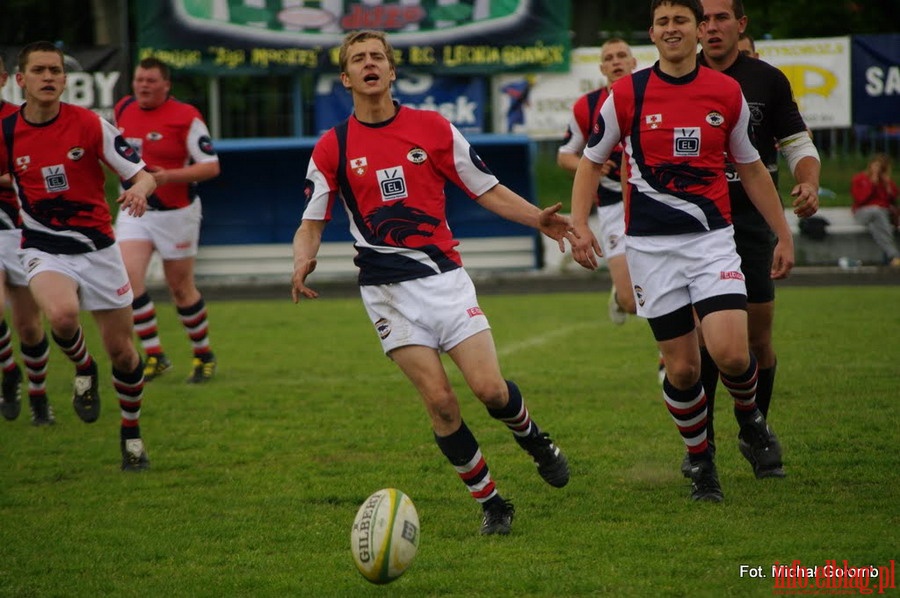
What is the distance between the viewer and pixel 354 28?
832 inches

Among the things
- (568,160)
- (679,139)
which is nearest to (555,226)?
(679,139)

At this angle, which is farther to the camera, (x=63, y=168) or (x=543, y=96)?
(x=543, y=96)

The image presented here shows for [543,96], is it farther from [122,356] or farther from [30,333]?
[122,356]

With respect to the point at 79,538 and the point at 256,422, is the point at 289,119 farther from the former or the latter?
the point at 79,538

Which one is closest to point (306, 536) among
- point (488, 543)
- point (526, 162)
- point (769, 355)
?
point (488, 543)

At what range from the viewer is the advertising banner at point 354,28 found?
68.8ft

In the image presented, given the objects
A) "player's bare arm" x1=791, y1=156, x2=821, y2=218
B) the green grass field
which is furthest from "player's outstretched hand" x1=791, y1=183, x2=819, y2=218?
the green grass field

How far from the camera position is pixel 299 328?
1517 centimetres

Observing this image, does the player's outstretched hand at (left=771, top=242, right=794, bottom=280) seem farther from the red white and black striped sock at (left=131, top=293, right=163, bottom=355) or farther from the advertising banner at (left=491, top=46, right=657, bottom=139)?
the advertising banner at (left=491, top=46, right=657, bottom=139)

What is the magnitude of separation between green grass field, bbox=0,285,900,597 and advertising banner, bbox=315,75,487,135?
9.79 metres

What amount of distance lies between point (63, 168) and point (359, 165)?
2632 millimetres

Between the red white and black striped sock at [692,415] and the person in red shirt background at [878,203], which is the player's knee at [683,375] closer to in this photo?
the red white and black striped sock at [692,415]

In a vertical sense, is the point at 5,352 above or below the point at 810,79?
below

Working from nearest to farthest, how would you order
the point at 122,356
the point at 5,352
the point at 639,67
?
the point at 122,356 < the point at 5,352 < the point at 639,67
